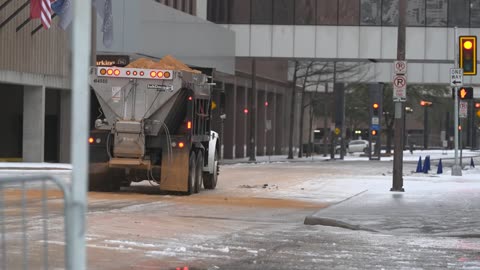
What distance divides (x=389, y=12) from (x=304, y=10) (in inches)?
215

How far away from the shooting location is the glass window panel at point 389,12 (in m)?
47.4

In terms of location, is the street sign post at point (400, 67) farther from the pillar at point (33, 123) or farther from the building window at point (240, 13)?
the building window at point (240, 13)

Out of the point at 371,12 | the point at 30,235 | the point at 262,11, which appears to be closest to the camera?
the point at 30,235

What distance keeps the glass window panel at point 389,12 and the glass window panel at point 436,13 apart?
222cm

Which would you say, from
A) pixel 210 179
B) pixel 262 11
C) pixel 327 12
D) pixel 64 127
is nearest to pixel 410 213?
pixel 210 179

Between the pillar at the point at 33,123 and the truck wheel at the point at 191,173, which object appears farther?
the pillar at the point at 33,123

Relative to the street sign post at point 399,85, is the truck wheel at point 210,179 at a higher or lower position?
lower

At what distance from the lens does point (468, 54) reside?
2553 centimetres

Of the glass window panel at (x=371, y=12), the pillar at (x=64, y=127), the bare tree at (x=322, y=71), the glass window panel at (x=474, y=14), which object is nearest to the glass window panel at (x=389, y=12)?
the glass window panel at (x=371, y=12)

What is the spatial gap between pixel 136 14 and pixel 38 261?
89.3 feet

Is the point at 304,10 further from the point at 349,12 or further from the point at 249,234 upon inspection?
Answer: the point at 249,234

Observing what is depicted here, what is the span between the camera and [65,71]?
3791cm

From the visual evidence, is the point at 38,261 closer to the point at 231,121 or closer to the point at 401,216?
the point at 401,216

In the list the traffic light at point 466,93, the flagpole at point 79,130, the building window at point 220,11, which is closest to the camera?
the flagpole at point 79,130
